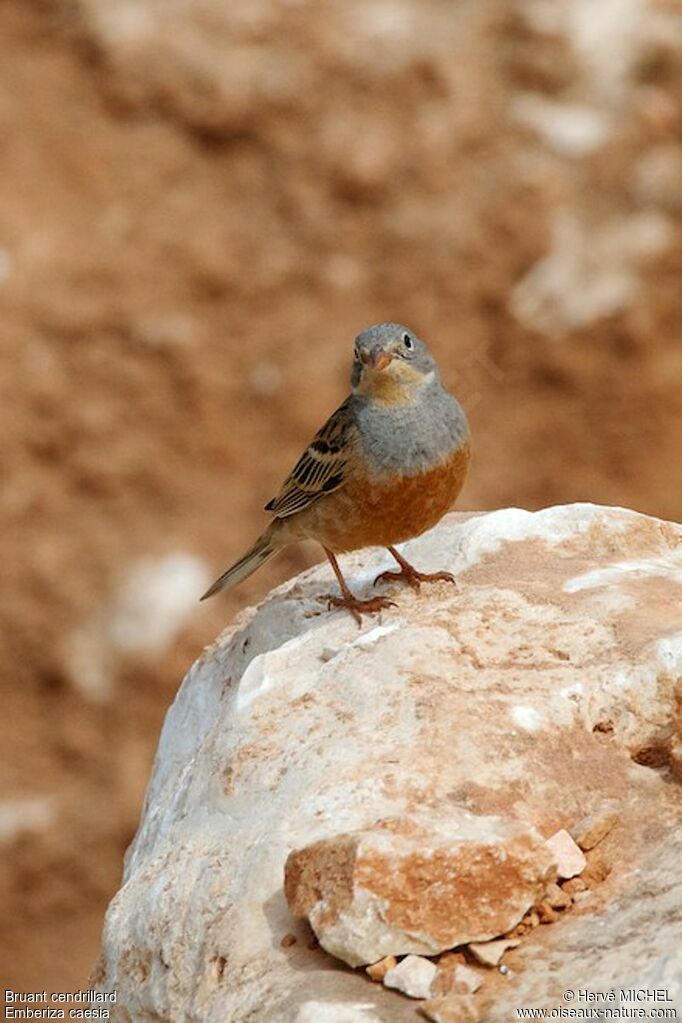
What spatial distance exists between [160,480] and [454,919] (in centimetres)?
648

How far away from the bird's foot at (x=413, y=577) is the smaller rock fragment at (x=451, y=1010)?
199 cm

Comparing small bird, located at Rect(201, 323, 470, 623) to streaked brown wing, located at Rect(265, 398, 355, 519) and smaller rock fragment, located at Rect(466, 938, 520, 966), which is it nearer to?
streaked brown wing, located at Rect(265, 398, 355, 519)

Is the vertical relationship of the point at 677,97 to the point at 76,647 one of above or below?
above

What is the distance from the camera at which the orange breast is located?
536 cm

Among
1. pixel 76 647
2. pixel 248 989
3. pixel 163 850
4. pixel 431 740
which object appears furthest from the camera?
pixel 76 647

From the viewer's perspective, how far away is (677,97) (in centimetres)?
980

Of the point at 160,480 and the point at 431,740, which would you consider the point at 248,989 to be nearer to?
the point at 431,740

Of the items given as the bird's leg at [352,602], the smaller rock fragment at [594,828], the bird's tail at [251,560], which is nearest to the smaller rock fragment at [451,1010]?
the smaller rock fragment at [594,828]

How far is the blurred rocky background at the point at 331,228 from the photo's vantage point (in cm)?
966

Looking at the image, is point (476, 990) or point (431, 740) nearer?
point (476, 990)

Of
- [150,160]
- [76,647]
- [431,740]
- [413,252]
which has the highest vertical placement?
[150,160]

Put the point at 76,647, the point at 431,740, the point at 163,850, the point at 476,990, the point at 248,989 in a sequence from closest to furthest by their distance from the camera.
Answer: the point at 476,990 < the point at 248,989 < the point at 431,740 < the point at 163,850 < the point at 76,647

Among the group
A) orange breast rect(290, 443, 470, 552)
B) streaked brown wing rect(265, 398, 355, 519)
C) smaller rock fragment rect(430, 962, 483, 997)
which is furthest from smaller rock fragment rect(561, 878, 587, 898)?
streaked brown wing rect(265, 398, 355, 519)

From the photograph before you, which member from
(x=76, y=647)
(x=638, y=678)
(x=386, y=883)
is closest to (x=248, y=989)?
(x=386, y=883)
